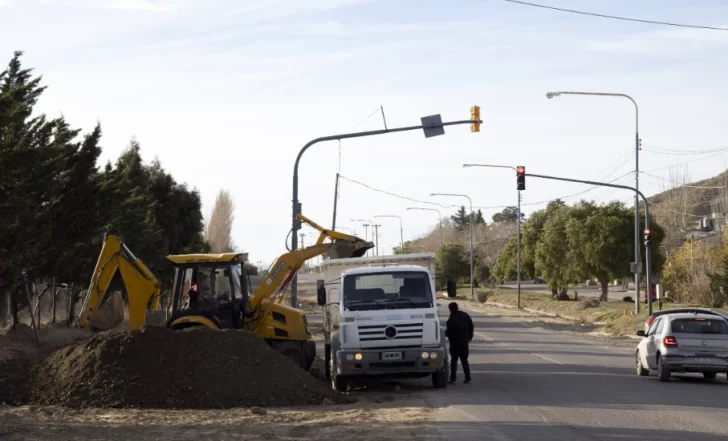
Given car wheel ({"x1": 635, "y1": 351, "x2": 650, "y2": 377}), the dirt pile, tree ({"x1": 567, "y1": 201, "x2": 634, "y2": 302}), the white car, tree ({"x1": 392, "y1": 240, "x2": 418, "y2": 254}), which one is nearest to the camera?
the dirt pile

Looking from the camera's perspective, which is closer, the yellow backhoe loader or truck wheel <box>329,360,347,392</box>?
truck wheel <box>329,360,347,392</box>

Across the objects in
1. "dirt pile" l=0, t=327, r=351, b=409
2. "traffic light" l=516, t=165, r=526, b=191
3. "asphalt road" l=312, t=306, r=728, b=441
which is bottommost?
"asphalt road" l=312, t=306, r=728, b=441

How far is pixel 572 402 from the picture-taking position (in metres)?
16.4

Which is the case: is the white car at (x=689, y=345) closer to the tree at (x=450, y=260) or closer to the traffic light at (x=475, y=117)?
the traffic light at (x=475, y=117)

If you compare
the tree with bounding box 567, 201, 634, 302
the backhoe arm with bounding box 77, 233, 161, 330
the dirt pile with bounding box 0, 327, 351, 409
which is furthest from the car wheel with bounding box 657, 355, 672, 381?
the tree with bounding box 567, 201, 634, 302

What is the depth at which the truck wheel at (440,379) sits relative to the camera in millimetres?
18891

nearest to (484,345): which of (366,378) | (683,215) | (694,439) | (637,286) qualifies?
(637,286)

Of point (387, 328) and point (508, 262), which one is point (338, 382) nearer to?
point (387, 328)

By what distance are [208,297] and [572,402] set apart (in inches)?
316

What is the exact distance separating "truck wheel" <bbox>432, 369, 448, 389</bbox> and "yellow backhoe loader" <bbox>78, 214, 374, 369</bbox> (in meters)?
3.43

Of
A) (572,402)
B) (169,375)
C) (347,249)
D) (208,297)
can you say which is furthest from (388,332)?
(347,249)

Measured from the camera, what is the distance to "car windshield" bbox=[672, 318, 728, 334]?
20703mm

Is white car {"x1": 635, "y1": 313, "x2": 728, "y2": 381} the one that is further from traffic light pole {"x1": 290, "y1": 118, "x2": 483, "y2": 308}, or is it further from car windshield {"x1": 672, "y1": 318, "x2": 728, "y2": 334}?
traffic light pole {"x1": 290, "y1": 118, "x2": 483, "y2": 308}

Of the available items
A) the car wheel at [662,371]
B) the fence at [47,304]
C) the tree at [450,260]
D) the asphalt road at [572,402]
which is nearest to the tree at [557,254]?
the tree at [450,260]
